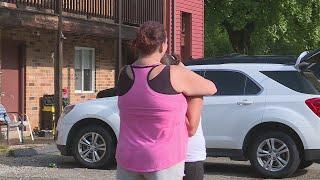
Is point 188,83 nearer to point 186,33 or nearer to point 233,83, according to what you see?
point 233,83

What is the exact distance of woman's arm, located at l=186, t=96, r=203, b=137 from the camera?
4184 millimetres

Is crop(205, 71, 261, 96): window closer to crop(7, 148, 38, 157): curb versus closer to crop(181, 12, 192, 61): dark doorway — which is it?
crop(7, 148, 38, 157): curb

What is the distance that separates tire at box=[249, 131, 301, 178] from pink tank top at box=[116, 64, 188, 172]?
5.45 meters

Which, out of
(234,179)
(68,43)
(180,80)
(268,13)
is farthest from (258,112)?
(268,13)

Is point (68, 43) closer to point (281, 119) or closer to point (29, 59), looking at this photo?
point (29, 59)

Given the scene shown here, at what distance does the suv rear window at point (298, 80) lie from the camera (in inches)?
368

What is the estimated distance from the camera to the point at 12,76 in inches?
627

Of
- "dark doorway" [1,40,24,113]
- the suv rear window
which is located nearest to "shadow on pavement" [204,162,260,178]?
the suv rear window

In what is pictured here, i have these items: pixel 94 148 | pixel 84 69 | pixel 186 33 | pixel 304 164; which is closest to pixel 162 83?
pixel 94 148

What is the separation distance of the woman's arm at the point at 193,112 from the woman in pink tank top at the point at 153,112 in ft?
0.27

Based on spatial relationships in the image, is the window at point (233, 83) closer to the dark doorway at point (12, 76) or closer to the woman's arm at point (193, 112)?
the woman's arm at point (193, 112)

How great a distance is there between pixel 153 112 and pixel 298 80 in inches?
231

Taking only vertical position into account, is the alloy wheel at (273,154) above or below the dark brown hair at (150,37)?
below

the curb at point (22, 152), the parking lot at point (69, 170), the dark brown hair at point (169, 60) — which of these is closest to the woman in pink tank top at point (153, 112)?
the dark brown hair at point (169, 60)
